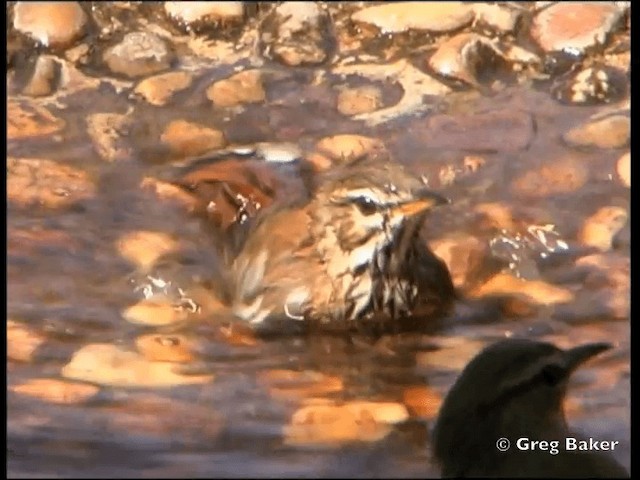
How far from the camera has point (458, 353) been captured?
12.6 feet

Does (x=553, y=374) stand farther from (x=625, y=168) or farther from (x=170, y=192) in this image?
(x=170, y=192)

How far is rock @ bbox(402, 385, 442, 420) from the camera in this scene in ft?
11.5

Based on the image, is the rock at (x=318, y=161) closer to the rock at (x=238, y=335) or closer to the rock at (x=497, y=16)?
the rock at (x=238, y=335)

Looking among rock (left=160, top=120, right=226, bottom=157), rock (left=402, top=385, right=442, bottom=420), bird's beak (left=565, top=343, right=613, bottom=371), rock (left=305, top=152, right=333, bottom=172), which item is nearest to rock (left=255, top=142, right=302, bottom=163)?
rock (left=305, top=152, right=333, bottom=172)

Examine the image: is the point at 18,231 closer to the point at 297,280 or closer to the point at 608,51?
the point at 297,280

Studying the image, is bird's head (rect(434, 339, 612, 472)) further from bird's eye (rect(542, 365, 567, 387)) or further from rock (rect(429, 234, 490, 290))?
rock (rect(429, 234, 490, 290))

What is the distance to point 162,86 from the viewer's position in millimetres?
5426

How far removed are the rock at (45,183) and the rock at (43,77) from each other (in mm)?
567

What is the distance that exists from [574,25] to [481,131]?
844 millimetres

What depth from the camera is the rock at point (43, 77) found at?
17.6 ft

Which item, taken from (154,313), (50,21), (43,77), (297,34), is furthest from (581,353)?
(50,21)

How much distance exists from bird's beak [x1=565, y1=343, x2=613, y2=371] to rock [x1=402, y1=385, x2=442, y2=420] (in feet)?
1.06

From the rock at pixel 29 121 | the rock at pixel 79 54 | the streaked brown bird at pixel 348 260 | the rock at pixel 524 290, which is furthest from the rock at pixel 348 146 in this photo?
the rock at pixel 79 54

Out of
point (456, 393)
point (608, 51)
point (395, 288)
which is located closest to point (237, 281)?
point (395, 288)
